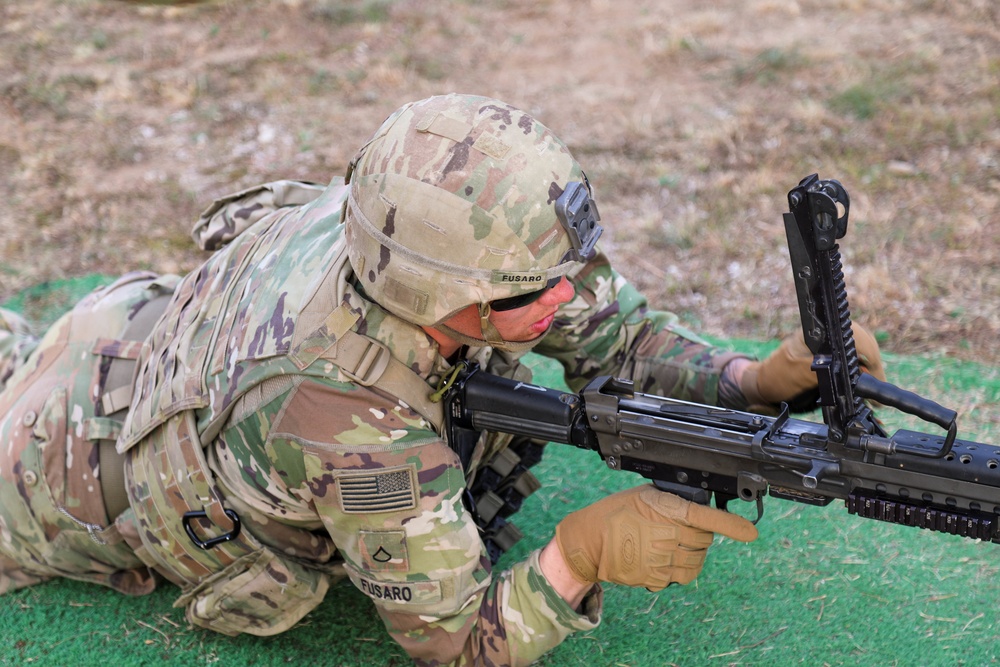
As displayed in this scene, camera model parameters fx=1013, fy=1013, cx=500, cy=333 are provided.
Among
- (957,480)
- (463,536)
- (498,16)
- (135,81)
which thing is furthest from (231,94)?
(957,480)

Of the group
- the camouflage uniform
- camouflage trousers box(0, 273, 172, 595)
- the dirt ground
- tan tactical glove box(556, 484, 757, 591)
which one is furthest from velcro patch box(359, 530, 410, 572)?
the dirt ground

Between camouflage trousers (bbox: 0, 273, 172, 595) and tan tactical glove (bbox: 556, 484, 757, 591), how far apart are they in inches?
68.2

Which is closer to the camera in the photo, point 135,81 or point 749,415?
point 749,415

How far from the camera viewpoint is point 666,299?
6.02 metres

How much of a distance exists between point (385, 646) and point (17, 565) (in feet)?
5.09

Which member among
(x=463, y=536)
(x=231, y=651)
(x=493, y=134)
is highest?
(x=493, y=134)

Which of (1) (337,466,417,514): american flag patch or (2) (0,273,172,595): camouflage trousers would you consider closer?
(1) (337,466,417,514): american flag patch

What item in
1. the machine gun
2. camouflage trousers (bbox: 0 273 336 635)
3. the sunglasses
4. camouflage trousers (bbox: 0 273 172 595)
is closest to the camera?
the machine gun

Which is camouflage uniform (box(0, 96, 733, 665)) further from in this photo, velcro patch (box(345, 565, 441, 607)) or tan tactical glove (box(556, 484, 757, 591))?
tan tactical glove (box(556, 484, 757, 591))

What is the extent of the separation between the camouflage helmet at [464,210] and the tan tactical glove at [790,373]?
97 cm

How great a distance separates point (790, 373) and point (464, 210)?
1423 millimetres

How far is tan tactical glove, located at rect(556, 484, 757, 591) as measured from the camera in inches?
117

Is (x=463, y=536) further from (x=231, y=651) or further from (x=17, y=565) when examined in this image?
(x=17, y=565)

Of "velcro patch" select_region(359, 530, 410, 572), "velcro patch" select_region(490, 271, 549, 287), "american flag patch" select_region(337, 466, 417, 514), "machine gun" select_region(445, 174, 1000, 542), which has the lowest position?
"velcro patch" select_region(359, 530, 410, 572)
